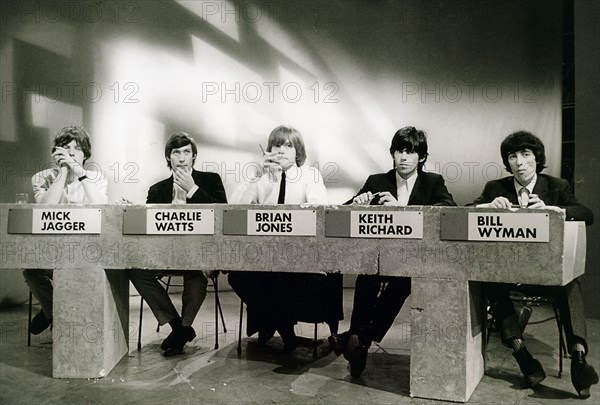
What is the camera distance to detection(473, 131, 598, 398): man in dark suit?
2438mm

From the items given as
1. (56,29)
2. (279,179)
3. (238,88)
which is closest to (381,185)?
(279,179)

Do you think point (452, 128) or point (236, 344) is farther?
point (452, 128)

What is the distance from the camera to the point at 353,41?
4.59 meters

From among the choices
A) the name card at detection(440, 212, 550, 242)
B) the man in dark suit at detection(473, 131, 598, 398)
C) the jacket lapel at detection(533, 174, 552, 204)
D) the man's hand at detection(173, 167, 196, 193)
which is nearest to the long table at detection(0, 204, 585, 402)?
the name card at detection(440, 212, 550, 242)

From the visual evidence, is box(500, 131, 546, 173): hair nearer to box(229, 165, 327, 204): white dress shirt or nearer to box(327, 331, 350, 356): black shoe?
box(229, 165, 327, 204): white dress shirt

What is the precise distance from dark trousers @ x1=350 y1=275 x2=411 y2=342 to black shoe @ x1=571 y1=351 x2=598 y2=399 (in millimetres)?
812

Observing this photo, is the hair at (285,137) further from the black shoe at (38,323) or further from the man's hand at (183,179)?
the black shoe at (38,323)

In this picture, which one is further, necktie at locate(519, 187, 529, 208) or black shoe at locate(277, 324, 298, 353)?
black shoe at locate(277, 324, 298, 353)

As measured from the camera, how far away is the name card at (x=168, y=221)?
261 centimetres

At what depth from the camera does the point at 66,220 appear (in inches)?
105

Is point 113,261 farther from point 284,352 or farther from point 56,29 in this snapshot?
point 56,29

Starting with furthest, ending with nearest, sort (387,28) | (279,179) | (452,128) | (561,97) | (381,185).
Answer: (387,28) → (452,128) → (561,97) → (279,179) → (381,185)

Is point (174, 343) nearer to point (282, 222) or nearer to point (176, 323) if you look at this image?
point (176, 323)

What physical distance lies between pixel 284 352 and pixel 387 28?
2.86 metres
